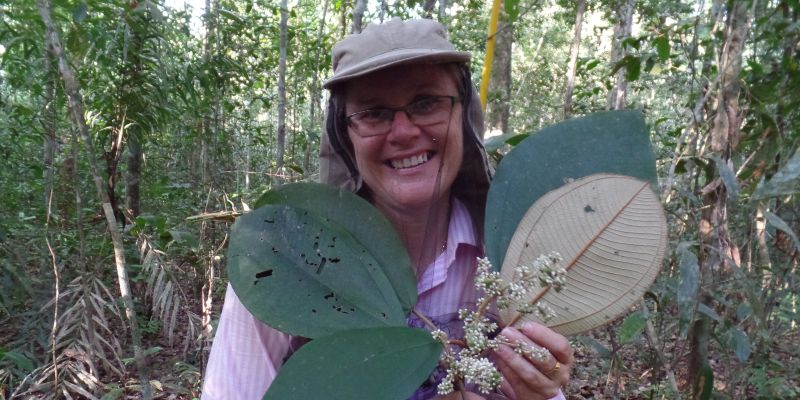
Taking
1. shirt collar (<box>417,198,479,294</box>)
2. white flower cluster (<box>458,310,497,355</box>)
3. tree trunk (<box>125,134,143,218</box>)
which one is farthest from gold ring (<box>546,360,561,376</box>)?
tree trunk (<box>125,134,143,218</box>)

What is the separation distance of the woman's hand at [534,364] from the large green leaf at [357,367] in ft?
0.31

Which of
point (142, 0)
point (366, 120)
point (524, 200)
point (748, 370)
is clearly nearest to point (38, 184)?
point (142, 0)

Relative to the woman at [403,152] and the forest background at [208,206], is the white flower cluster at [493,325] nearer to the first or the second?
the woman at [403,152]

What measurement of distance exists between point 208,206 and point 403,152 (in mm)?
2749

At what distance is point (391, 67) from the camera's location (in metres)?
0.81

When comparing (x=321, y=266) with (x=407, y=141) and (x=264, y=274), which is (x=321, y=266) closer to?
(x=264, y=274)

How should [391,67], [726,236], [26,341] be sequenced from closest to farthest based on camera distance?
1. [391,67]
2. [726,236]
3. [26,341]

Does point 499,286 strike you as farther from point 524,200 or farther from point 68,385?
point 68,385

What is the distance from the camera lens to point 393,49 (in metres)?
→ 0.84

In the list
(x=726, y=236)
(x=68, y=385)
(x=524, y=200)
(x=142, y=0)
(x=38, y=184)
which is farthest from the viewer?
(x=38, y=184)

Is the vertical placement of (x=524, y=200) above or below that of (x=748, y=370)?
above

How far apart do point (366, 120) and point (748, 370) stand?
2.12 metres

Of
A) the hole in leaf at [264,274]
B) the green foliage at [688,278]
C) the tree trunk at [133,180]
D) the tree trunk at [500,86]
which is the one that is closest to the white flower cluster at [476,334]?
the hole in leaf at [264,274]

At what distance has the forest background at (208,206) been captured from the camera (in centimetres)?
128
